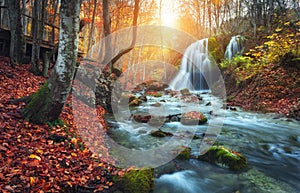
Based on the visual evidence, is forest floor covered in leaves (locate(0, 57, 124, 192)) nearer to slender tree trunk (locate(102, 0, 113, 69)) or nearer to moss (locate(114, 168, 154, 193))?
moss (locate(114, 168, 154, 193))

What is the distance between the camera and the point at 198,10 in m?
34.6

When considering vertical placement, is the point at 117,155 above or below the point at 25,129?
below

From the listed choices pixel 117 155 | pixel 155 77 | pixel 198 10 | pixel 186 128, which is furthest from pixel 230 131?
pixel 198 10

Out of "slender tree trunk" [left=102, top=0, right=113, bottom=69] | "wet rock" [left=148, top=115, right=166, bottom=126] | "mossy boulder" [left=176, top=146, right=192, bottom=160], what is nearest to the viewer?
"mossy boulder" [left=176, top=146, right=192, bottom=160]

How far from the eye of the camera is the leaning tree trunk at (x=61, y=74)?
443cm

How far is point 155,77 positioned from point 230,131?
28429mm

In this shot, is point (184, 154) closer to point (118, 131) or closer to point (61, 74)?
point (118, 131)

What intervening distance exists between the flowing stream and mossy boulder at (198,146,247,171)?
146mm

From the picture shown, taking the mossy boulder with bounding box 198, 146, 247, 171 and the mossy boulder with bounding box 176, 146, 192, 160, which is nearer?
the mossy boulder with bounding box 198, 146, 247, 171

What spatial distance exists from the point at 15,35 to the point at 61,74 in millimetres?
6570

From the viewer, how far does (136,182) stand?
12.5 feet

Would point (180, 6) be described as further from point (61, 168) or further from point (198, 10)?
point (61, 168)

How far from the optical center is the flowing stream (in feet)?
14.8

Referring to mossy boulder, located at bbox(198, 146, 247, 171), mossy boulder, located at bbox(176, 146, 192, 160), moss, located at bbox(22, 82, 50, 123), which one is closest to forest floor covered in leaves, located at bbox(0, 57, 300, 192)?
moss, located at bbox(22, 82, 50, 123)
